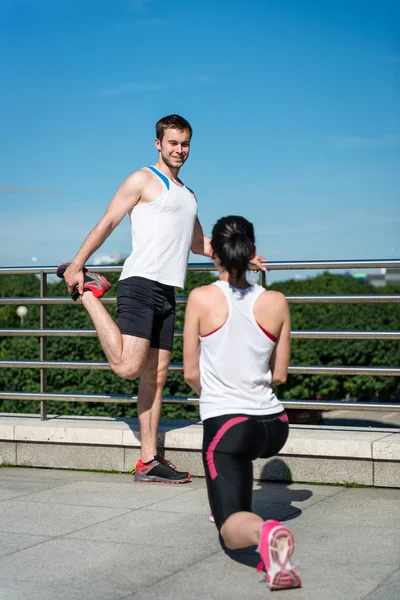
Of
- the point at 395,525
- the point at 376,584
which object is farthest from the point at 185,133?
the point at 376,584

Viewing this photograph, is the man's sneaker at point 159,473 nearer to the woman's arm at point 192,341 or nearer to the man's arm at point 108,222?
the man's arm at point 108,222

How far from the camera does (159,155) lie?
550 centimetres

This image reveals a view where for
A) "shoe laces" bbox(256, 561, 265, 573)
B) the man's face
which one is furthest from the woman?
the man's face

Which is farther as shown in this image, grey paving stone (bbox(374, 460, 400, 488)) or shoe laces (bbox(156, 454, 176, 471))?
shoe laces (bbox(156, 454, 176, 471))

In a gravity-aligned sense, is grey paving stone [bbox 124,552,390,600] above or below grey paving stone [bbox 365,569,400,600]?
below

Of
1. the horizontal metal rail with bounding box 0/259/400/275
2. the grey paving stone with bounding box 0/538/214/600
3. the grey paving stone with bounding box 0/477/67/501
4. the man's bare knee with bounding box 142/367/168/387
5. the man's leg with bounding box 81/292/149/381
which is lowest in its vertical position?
the grey paving stone with bounding box 0/477/67/501

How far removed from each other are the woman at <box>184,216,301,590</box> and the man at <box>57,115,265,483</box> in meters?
1.47

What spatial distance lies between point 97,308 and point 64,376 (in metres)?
17.2

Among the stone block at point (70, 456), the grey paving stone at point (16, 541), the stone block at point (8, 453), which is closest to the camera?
the grey paving stone at point (16, 541)

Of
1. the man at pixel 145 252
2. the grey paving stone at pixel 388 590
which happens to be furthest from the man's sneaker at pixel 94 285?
the grey paving stone at pixel 388 590

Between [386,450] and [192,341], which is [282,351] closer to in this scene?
[192,341]

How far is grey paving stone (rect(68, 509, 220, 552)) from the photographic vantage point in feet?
14.3

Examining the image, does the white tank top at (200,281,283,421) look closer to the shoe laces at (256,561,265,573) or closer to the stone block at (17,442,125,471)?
the shoe laces at (256,561,265,573)

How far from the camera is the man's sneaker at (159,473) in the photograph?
5.72m
